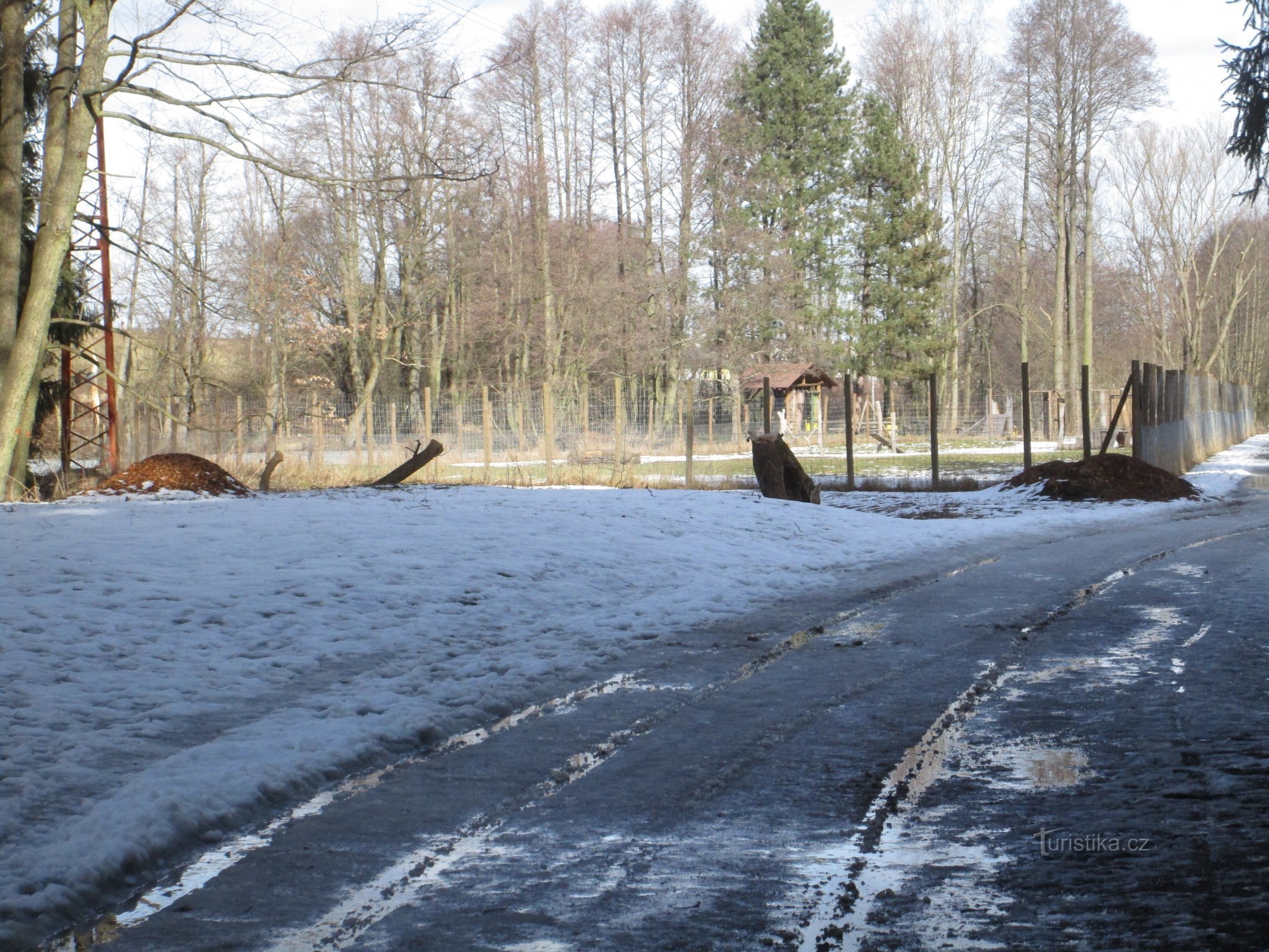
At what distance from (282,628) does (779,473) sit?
10136 mm

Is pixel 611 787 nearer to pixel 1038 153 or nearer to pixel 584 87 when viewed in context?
pixel 584 87

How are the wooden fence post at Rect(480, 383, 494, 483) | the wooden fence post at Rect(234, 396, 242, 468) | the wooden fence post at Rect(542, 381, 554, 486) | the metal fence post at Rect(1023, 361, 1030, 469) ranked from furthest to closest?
1. the wooden fence post at Rect(480, 383, 494, 483)
2. the wooden fence post at Rect(542, 381, 554, 486)
3. the metal fence post at Rect(1023, 361, 1030, 469)
4. the wooden fence post at Rect(234, 396, 242, 468)

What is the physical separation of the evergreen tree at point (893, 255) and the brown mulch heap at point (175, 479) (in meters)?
41.6

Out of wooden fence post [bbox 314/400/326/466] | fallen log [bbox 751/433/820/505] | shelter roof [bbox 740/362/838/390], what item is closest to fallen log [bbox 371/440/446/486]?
fallen log [bbox 751/433/820/505]

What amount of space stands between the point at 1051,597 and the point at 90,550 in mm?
7171

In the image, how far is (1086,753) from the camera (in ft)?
16.0

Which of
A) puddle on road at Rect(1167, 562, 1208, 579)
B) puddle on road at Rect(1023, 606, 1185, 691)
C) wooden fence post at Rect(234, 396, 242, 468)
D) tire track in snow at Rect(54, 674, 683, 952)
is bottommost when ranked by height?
tire track in snow at Rect(54, 674, 683, 952)

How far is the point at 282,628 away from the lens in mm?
7219

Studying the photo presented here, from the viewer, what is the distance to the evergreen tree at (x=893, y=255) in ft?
167

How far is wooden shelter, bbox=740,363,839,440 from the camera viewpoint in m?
49.8

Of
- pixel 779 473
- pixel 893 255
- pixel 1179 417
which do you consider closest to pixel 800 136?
pixel 893 255

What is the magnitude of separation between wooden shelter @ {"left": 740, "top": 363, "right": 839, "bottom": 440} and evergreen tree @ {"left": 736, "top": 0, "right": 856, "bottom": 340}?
233cm

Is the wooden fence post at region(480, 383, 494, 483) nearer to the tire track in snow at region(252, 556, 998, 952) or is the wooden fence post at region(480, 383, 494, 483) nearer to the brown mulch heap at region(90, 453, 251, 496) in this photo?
the brown mulch heap at region(90, 453, 251, 496)

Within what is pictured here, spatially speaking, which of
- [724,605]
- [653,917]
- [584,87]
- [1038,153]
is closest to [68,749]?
[653,917]
